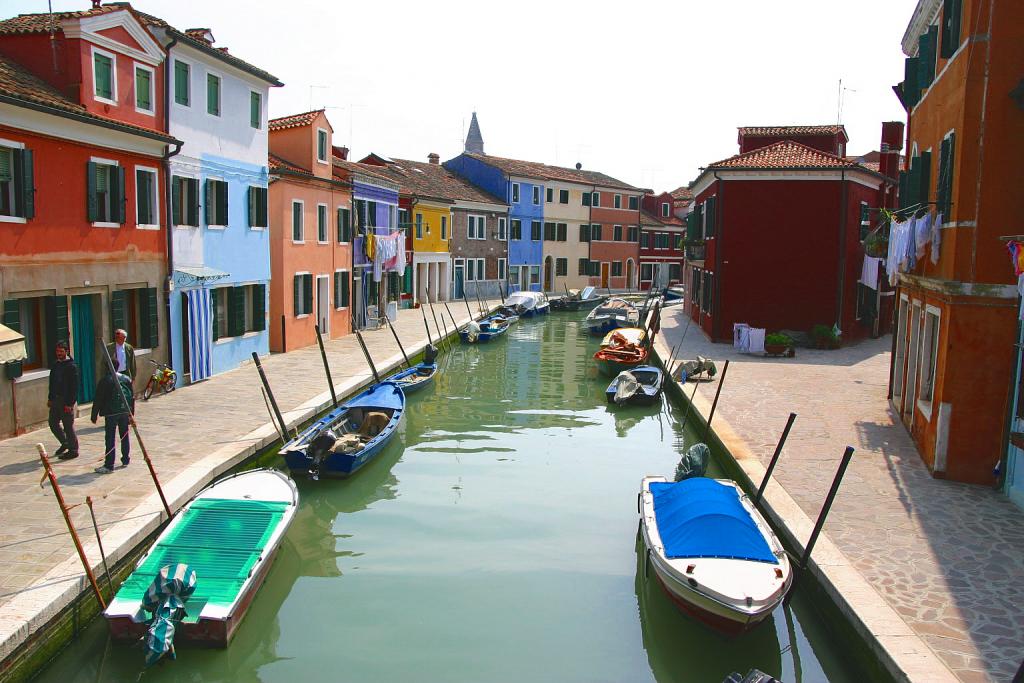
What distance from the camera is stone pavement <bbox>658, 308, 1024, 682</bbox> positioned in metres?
7.44

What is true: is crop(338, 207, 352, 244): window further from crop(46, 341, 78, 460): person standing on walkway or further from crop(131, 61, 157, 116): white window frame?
crop(46, 341, 78, 460): person standing on walkway

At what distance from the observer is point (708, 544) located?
8953 mm

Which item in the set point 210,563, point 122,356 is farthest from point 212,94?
point 210,563

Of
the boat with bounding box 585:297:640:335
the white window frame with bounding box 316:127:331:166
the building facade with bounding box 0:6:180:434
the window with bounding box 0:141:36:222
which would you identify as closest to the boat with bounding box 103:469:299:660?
the building facade with bounding box 0:6:180:434

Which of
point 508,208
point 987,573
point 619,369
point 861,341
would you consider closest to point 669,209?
point 508,208

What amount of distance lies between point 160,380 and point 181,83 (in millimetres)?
6880

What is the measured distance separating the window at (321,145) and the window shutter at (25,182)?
13940 millimetres

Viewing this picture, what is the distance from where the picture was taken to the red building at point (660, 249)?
63750 millimetres

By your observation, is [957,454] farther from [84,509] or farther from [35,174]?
[35,174]

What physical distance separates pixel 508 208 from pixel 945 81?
39722 mm

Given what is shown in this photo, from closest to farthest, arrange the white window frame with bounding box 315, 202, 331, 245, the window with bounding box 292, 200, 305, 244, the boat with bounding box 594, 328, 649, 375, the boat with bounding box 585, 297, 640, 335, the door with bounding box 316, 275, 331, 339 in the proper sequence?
the boat with bounding box 594, 328, 649, 375 → the window with bounding box 292, 200, 305, 244 → the white window frame with bounding box 315, 202, 331, 245 → the door with bounding box 316, 275, 331, 339 → the boat with bounding box 585, 297, 640, 335

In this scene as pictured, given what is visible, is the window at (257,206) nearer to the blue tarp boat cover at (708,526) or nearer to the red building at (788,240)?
the red building at (788,240)

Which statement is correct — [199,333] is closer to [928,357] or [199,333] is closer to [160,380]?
[160,380]

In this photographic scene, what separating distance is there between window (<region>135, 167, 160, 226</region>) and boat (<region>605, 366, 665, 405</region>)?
457 inches
